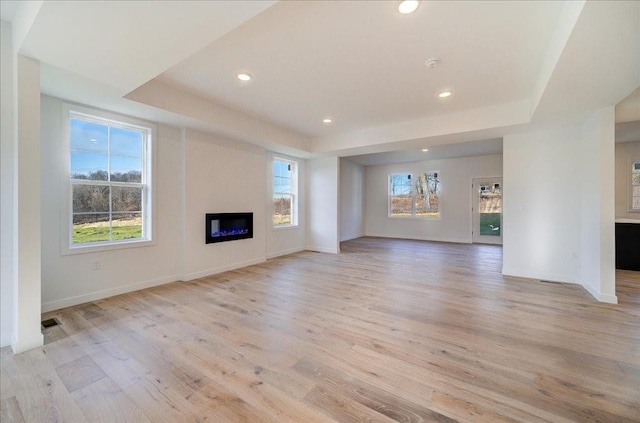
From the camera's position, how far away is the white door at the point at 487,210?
7758 mm

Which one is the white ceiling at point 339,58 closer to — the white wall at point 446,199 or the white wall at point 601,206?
the white wall at point 601,206

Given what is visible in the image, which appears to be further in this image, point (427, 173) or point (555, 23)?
point (427, 173)

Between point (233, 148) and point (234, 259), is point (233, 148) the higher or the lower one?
the higher one

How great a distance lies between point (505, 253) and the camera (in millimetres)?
4488

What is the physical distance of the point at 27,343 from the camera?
7.08 ft

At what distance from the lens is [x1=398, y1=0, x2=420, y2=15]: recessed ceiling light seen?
187 centimetres

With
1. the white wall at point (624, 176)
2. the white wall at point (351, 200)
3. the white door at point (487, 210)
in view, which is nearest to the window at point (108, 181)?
the white wall at point (351, 200)

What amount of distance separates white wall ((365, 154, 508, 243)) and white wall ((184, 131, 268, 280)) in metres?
5.47

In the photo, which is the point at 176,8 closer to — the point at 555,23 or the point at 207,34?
the point at 207,34

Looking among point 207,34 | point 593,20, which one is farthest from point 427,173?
point 207,34

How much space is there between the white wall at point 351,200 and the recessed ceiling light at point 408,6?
645 centimetres

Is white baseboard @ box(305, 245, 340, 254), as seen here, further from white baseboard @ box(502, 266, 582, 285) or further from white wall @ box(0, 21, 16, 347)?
white wall @ box(0, 21, 16, 347)

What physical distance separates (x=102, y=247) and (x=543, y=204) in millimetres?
6677

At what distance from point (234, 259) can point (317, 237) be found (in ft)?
8.15
